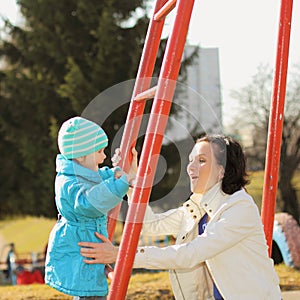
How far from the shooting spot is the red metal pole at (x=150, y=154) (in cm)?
240

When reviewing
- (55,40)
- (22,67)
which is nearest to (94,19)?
(55,40)

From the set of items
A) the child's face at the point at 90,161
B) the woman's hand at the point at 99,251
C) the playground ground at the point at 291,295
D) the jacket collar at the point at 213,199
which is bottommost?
the playground ground at the point at 291,295

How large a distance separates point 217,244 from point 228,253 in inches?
4.5

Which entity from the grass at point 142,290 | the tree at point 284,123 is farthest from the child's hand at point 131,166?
the tree at point 284,123

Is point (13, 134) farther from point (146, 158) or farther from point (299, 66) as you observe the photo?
point (146, 158)

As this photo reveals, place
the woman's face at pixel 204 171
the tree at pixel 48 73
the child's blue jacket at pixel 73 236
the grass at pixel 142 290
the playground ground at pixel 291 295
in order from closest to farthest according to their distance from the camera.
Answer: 1. the child's blue jacket at pixel 73 236
2. the woman's face at pixel 204 171
3. the playground ground at pixel 291 295
4. the grass at pixel 142 290
5. the tree at pixel 48 73

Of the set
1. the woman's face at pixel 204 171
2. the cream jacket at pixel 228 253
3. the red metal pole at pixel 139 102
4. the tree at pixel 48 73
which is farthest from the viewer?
the tree at pixel 48 73

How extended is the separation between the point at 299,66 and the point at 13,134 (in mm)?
6661

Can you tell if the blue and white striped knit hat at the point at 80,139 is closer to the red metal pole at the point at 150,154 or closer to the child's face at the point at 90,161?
the child's face at the point at 90,161

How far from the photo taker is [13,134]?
14883mm

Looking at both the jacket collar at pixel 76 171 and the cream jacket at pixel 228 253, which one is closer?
the cream jacket at pixel 228 253

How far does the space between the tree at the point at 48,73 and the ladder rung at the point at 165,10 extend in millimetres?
10401

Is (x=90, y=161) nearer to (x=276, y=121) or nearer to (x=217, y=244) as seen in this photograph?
(x=217, y=244)

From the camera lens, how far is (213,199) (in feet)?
8.45
